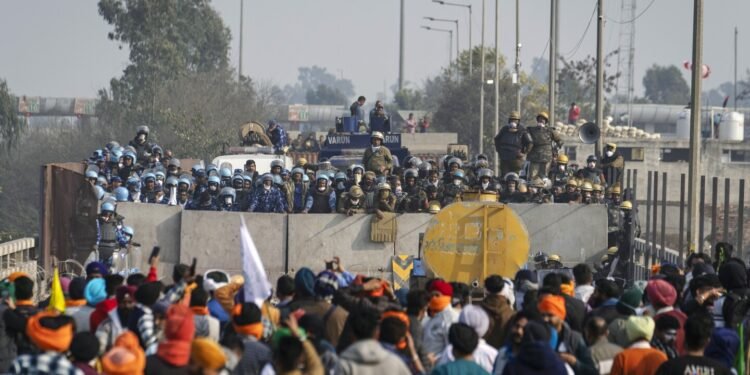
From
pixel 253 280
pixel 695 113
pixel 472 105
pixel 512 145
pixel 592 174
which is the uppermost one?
pixel 472 105

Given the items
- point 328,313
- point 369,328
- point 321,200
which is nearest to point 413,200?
point 321,200

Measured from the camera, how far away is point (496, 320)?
13.3 metres

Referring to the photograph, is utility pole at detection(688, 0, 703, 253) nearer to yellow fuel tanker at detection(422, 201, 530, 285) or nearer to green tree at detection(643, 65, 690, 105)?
yellow fuel tanker at detection(422, 201, 530, 285)

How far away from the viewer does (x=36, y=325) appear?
11.0 m

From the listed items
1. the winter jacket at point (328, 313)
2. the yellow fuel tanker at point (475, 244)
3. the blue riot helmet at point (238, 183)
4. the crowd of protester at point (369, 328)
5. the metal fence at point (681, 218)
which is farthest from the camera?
the blue riot helmet at point (238, 183)

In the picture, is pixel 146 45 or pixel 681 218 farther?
pixel 146 45

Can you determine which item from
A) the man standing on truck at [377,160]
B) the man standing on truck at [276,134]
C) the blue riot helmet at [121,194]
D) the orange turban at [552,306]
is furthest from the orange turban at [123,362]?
the man standing on truck at [276,134]

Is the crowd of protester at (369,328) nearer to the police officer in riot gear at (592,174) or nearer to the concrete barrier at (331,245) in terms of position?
the concrete barrier at (331,245)

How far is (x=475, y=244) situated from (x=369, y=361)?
410 inches

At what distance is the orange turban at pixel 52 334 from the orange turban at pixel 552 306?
354 cm

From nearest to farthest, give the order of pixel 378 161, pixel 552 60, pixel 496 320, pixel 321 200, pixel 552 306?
pixel 552 306 → pixel 496 320 → pixel 321 200 → pixel 378 161 → pixel 552 60

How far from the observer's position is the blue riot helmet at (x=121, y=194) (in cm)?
2831

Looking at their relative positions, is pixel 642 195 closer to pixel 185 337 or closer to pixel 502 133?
pixel 502 133

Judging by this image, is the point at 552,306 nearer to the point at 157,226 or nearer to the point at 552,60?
the point at 157,226
